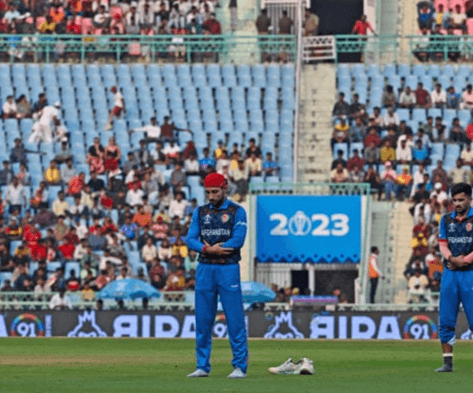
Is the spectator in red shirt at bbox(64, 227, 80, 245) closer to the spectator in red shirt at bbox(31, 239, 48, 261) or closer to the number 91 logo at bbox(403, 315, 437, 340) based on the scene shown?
the spectator in red shirt at bbox(31, 239, 48, 261)

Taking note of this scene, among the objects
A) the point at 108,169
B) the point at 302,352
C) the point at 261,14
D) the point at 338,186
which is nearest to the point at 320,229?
the point at 338,186

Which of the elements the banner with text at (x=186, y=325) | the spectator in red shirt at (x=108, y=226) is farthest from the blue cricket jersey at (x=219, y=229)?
the spectator in red shirt at (x=108, y=226)

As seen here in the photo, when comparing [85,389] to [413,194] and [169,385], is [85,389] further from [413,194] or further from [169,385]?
[413,194]

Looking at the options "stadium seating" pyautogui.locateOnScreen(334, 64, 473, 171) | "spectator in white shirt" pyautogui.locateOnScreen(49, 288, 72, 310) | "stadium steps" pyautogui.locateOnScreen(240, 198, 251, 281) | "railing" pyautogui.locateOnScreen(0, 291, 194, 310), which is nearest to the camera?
"railing" pyautogui.locateOnScreen(0, 291, 194, 310)

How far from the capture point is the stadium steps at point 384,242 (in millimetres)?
30109

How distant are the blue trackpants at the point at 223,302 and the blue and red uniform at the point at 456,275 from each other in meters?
2.11

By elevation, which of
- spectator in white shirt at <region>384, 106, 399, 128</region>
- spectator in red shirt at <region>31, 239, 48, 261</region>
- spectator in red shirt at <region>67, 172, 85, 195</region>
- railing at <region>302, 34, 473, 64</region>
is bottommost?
spectator in red shirt at <region>31, 239, 48, 261</region>

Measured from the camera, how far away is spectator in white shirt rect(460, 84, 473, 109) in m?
34.3

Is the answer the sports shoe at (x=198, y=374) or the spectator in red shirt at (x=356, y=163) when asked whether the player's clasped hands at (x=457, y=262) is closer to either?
the sports shoe at (x=198, y=374)

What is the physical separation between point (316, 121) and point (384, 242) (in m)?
4.66

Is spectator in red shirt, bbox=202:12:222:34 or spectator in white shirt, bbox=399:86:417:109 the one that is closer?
spectator in white shirt, bbox=399:86:417:109

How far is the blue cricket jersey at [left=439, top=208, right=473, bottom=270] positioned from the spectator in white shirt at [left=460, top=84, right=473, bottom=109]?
20844mm

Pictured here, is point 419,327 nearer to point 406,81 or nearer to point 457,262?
point 406,81

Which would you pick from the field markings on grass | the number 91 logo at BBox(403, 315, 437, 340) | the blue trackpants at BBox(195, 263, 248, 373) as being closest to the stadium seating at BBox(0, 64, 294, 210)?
the number 91 logo at BBox(403, 315, 437, 340)
